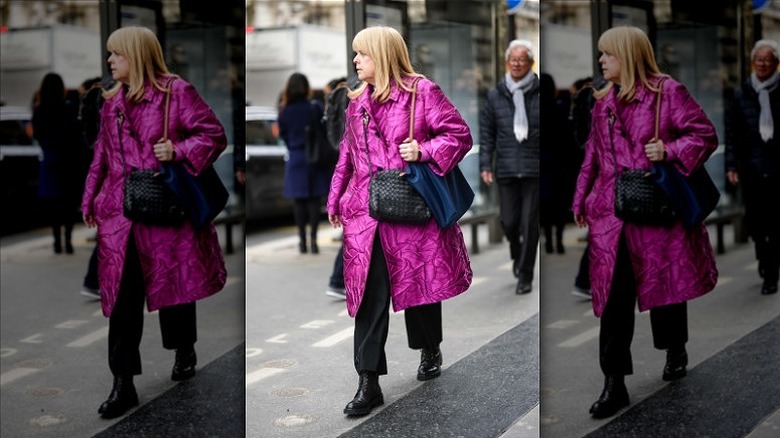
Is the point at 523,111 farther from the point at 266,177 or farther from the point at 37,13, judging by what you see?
the point at 266,177

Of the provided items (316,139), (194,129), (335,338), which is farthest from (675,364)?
(316,139)

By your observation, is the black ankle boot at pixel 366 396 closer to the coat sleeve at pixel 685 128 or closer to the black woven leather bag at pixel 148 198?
the black woven leather bag at pixel 148 198

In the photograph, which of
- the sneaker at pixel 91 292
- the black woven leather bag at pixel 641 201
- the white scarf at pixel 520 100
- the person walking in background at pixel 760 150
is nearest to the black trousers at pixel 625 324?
the black woven leather bag at pixel 641 201

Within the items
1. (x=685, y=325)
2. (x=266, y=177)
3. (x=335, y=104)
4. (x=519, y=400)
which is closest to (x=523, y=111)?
(x=335, y=104)

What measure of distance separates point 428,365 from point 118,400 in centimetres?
122

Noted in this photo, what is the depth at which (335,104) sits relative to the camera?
278 inches

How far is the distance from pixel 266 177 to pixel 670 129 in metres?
8.12

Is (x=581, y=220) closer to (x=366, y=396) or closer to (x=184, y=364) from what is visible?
(x=366, y=396)

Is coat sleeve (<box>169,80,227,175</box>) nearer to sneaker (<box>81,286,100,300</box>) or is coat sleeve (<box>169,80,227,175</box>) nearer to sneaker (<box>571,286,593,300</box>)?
sneaker (<box>81,286,100,300</box>)

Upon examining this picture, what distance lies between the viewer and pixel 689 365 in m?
4.02

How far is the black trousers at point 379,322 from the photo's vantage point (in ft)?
14.5

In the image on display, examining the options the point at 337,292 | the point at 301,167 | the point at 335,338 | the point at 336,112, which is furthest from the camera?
the point at 301,167

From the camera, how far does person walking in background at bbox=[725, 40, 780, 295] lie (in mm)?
3977

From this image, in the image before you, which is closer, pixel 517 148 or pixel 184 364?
pixel 184 364
